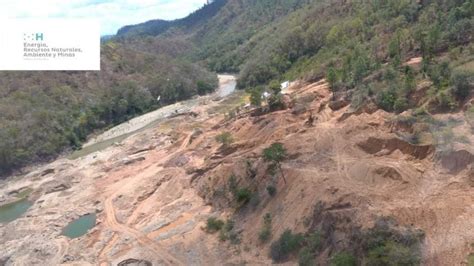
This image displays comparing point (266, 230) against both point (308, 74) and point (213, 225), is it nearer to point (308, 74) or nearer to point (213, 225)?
point (213, 225)

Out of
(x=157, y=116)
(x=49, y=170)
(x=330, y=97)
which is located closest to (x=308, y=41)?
(x=157, y=116)

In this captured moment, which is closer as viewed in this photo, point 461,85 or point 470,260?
point 470,260

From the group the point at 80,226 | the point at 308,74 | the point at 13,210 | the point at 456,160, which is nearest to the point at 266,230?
the point at 456,160

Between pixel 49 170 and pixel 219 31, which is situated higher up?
pixel 219 31

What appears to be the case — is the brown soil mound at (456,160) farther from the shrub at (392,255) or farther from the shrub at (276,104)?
the shrub at (276,104)

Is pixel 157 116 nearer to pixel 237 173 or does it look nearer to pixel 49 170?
pixel 49 170

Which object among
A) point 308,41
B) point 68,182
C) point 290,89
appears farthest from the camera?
point 308,41

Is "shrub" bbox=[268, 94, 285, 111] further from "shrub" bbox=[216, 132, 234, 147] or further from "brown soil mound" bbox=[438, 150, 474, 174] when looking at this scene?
"brown soil mound" bbox=[438, 150, 474, 174]
